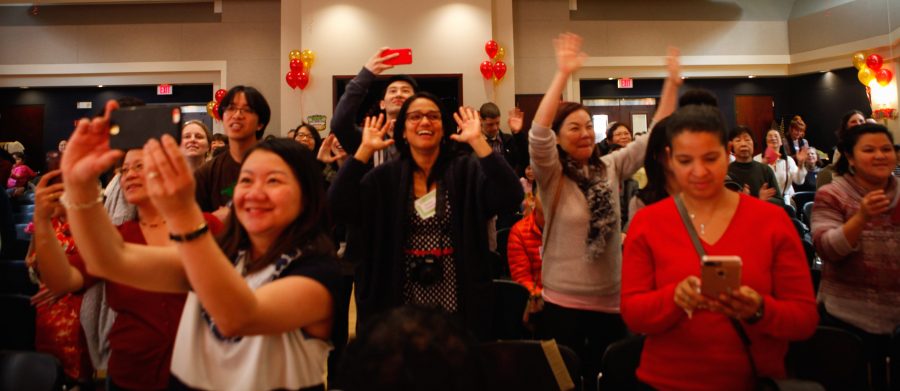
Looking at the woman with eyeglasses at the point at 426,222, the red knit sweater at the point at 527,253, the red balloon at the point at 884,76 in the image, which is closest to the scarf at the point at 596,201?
the woman with eyeglasses at the point at 426,222

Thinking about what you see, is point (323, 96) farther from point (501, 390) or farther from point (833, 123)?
point (833, 123)

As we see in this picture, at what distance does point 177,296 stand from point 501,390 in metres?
0.98

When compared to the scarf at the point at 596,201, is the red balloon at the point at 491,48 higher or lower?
higher

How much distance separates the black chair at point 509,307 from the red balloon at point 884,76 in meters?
7.76

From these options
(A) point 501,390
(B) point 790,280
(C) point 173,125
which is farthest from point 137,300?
(B) point 790,280

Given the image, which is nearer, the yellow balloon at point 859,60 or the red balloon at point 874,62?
the red balloon at point 874,62

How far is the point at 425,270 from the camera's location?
1.79 metres

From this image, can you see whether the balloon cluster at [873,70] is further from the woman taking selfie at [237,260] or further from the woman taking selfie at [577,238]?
the woman taking selfie at [237,260]

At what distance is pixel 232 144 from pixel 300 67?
5495 mm

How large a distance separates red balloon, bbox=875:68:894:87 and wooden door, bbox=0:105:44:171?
13.2 meters

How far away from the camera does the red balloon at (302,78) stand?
24.1 ft

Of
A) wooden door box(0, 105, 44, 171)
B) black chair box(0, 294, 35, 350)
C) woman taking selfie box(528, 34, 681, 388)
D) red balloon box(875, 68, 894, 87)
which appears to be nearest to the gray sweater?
woman taking selfie box(528, 34, 681, 388)

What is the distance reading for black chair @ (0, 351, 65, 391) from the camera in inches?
61.1

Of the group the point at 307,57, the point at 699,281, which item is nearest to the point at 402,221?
the point at 699,281
